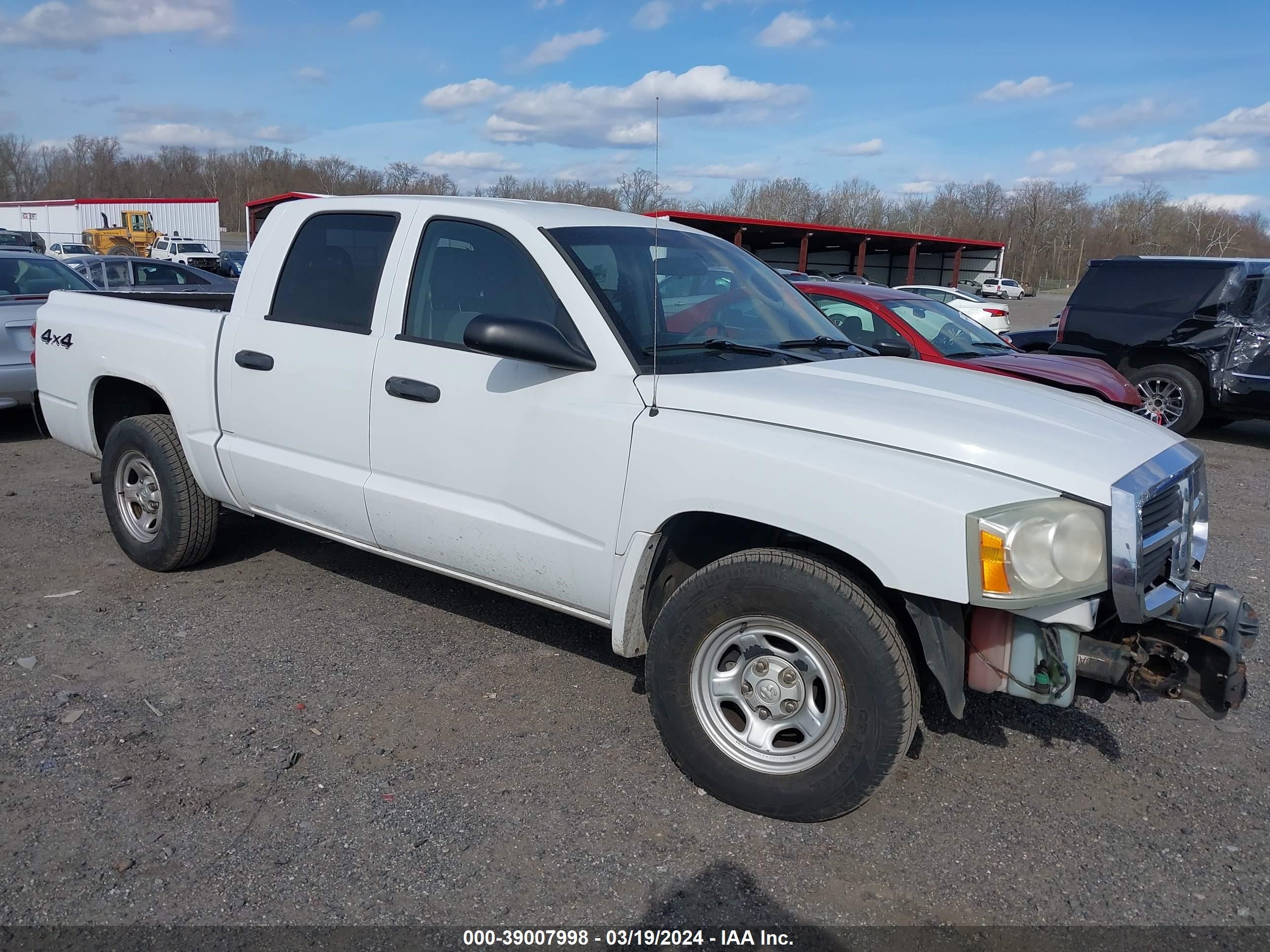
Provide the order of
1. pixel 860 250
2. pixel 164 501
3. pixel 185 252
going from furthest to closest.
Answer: pixel 185 252
pixel 860 250
pixel 164 501

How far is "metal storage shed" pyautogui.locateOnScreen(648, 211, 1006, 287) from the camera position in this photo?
35722 millimetres

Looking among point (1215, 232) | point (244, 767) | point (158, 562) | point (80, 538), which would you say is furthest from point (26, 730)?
point (1215, 232)

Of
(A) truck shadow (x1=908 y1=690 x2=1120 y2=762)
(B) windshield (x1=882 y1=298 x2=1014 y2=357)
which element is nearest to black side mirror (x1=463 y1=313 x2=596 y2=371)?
(A) truck shadow (x1=908 y1=690 x2=1120 y2=762)

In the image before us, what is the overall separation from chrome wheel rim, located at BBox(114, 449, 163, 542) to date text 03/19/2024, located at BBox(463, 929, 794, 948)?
3.34 meters

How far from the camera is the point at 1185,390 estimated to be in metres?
10.6

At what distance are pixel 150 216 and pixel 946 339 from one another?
60.5 metres

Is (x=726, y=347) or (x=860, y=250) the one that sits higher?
(x=860, y=250)

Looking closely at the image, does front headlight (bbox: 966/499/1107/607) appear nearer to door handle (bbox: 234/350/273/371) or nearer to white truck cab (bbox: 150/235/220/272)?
door handle (bbox: 234/350/273/371)

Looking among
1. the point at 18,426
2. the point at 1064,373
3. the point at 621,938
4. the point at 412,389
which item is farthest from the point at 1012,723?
the point at 18,426

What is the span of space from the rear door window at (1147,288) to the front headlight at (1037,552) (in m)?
9.27

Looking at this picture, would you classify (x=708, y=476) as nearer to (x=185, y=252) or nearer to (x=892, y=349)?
(x=892, y=349)

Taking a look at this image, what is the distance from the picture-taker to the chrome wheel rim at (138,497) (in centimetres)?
515

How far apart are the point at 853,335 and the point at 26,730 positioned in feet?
21.1

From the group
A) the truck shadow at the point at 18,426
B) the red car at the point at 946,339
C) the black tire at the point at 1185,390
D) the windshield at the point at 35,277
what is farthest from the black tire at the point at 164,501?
the black tire at the point at 1185,390
